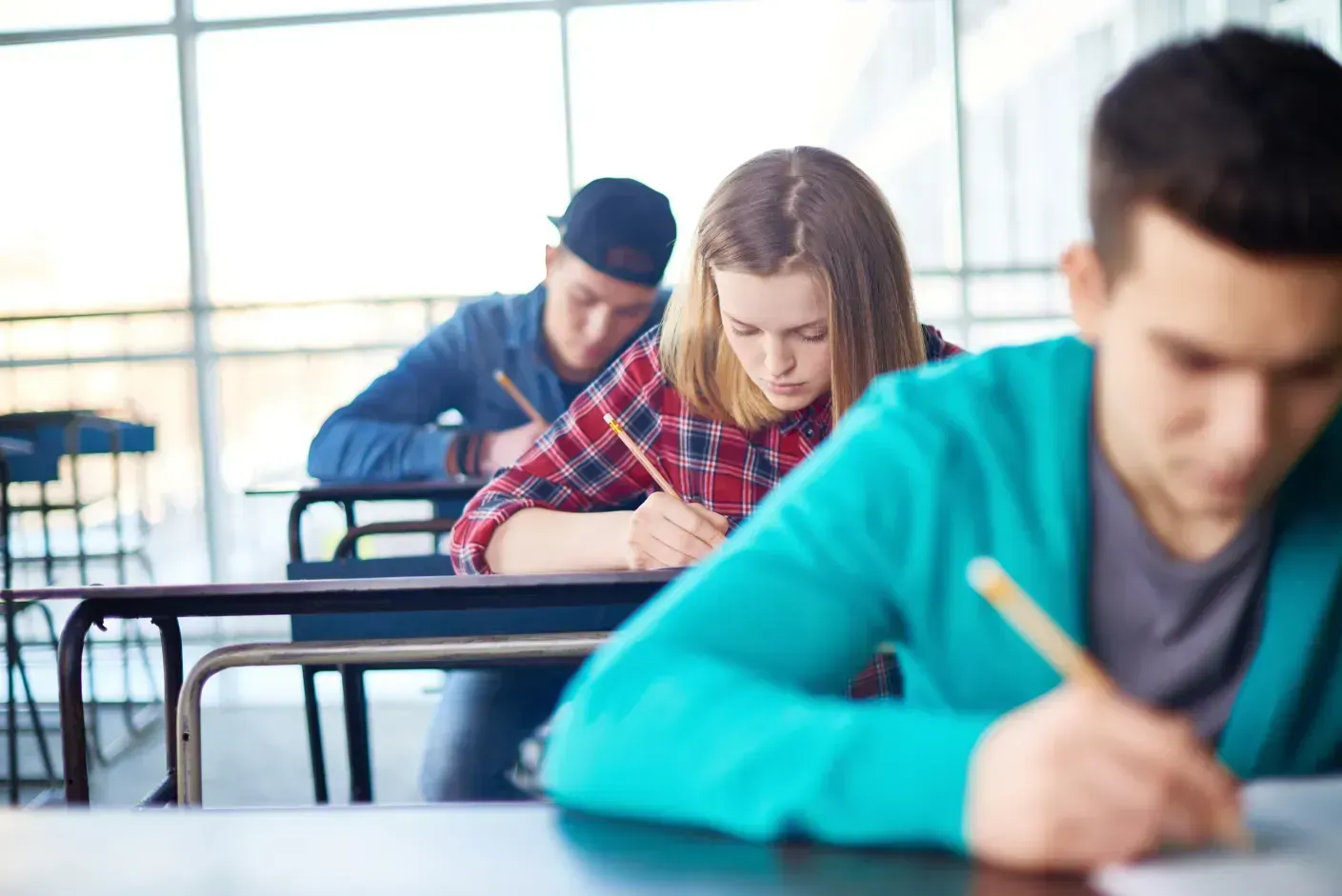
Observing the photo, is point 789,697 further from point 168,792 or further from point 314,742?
point 314,742

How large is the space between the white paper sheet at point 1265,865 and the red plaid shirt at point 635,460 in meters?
0.98

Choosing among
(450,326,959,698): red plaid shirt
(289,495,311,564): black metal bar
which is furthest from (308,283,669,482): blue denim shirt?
(450,326,959,698): red plaid shirt

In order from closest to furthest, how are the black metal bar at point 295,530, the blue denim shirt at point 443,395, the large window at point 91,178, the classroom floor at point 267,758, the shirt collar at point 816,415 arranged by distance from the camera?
the shirt collar at point 816,415 < the black metal bar at point 295,530 < the blue denim shirt at point 443,395 < the classroom floor at point 267,758 < the large window at point 91,178

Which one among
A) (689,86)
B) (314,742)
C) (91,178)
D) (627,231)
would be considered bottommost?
(314,742)

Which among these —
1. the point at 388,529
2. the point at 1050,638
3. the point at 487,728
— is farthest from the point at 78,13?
the point at 1050,638

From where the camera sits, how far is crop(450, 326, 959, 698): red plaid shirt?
1585mm

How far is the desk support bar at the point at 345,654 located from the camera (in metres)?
1.39

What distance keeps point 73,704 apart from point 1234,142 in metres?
1.23

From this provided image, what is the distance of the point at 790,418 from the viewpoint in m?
1.56

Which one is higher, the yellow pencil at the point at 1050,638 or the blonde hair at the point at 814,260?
the blonde hair at the point at 814,260

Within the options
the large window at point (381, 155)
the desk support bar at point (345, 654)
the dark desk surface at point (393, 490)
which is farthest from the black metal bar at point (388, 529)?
the large window at point (381, 155)

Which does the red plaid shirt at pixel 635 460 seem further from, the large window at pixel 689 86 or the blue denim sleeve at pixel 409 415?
the large window at pixel 689 86

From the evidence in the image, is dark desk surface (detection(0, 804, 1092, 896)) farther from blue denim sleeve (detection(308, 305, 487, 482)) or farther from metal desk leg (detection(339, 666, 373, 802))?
blue denim sleeve (detection(308, 305, 487, 482))

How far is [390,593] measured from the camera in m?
1.32
